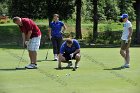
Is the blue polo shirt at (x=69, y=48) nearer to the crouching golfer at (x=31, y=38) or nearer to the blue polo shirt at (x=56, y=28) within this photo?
the crouching golfer at (x=31, y=38)

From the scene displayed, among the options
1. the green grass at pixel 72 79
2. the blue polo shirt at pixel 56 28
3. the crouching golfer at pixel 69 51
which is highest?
the blue polo shirt at pixel 56 28

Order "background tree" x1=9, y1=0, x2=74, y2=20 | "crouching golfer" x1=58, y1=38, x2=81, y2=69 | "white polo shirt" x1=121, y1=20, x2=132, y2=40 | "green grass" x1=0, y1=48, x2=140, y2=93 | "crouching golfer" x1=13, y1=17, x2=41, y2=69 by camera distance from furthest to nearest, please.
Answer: "background tree" x1=9, y1=0, x2=74, y2=20
"white polo shirt" x1=121, y1=20, x2=132, y2=40
"crouching golfer" x1=58, y1=38, x2=81, y2=69
"crouching golfer" x1=13, y1=17, x2=41, y2=69
"green grass" x1=0, y1=48, x2=140, y2=93

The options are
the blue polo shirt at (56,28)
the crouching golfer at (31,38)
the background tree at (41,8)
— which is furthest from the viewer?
the background tree at (41,8)

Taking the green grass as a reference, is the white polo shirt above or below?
above

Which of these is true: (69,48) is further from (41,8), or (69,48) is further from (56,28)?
(41,8)

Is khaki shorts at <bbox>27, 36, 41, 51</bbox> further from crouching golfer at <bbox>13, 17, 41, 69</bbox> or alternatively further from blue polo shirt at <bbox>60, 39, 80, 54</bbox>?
blue polo shirt at <bbox>60, 39, 80, 54</bbox>

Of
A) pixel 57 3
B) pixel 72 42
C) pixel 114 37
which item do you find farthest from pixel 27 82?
pixel 57 3

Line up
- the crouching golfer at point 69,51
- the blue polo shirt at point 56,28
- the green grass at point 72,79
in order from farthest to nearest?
the blue polo shirt at point 56,28
the crouching golfer at point 69,51
the green grass at point 72,79

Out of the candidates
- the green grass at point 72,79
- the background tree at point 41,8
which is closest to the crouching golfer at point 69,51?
the green grass at point 72,79

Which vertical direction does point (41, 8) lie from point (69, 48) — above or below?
above

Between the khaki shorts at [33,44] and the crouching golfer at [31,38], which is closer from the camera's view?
the crouching golfer at [31,38]

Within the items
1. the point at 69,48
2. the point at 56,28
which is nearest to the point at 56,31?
the point at 56,28

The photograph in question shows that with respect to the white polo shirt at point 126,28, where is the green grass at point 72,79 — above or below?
below

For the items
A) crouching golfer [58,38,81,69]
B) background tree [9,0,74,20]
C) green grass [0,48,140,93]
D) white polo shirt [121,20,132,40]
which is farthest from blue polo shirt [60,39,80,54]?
background tree [9,0,74,20]
